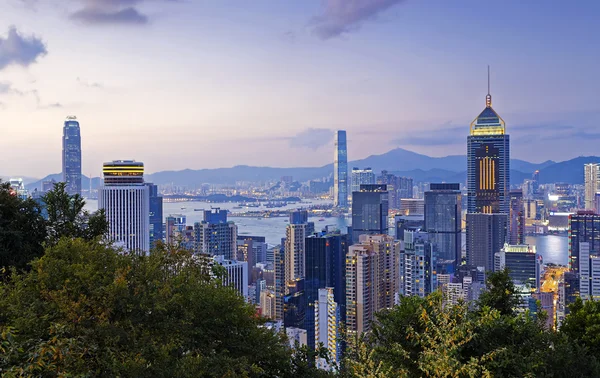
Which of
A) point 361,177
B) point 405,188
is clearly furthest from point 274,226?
point 405,188

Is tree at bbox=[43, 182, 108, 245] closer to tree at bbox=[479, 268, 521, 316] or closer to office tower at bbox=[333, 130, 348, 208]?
tree at bbox=[479, 268, 521, 316]

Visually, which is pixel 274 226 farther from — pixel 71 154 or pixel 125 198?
pixel 71 154

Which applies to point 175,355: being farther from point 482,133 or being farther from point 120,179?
point 482,133

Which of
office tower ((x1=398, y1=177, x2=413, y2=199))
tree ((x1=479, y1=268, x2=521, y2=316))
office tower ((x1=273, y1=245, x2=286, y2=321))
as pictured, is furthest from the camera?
office tower ((x1=398, y1=177, x2=413, y2=199))

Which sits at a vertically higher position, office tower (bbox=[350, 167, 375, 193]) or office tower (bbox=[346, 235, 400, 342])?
office tower (bbox=[350, 167, 375, 193])

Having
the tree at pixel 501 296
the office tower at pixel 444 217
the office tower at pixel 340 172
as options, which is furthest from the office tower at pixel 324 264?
the office tower at pixel 340 172

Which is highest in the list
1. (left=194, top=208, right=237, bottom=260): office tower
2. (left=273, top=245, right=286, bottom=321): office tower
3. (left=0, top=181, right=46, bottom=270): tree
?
(left=0, top=181, right=46, bottom=270): tree

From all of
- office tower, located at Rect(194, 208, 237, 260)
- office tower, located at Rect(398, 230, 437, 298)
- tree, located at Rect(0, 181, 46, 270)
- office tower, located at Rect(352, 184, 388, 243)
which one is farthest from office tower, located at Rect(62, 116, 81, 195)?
tree, located at Rect(0, 181, 46, 270)
